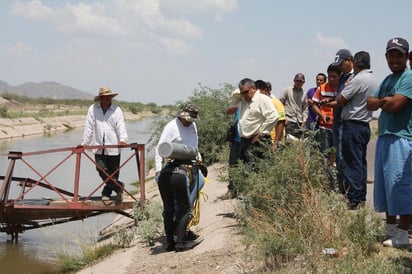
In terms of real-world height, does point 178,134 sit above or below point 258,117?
below

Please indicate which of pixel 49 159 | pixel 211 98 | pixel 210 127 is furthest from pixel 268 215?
pixel 49 159

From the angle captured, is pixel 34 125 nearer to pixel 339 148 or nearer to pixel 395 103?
pixel 339 148

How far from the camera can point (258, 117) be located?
23.9 feet

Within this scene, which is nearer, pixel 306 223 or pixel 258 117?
pixel 306 223

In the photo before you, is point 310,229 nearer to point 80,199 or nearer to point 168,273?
point 168,273

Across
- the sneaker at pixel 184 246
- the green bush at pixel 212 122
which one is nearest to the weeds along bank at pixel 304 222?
the sneaker at pixel 184 246

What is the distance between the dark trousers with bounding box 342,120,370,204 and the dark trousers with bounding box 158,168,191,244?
176cm

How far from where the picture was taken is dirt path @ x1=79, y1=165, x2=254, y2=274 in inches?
223

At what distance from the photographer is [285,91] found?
10273 mm

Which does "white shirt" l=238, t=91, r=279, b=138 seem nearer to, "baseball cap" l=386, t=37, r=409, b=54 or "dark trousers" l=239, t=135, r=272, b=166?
"dark trousers" l=239, t=135, r=272, b=166

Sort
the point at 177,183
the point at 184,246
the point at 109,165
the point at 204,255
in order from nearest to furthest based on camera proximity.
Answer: the point at 204,255 < the point at 177,183 < the point at 184,246 < the point at 109,165

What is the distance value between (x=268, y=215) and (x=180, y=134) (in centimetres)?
151

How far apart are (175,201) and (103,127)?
2635 millimetres

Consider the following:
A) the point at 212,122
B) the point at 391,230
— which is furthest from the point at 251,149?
the point at 212,122
